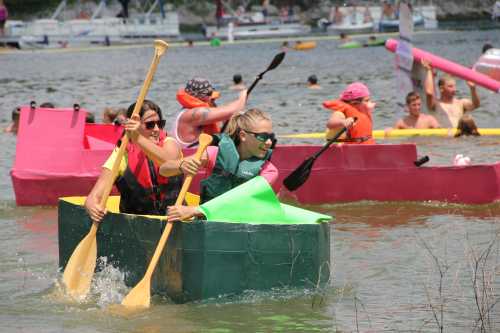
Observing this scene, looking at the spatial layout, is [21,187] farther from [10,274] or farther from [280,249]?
[280,249]

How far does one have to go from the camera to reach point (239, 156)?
25.3 feet

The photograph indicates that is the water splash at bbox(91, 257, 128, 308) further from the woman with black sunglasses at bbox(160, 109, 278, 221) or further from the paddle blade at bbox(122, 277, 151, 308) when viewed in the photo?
the woman with black sunglasses at bbox(160, 109, 278, 221)

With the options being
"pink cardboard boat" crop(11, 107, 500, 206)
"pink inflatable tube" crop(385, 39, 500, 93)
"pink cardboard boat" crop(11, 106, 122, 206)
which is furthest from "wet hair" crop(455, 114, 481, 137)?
"pink cardboard boat" crop(11, 106, 122, 206)

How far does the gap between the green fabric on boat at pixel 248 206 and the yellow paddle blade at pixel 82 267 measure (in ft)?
2.97

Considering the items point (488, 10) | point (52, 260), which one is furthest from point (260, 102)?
point (488, 10)

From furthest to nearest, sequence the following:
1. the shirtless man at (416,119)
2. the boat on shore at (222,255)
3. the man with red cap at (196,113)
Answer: the shirtless man at (416,119), the man with red cap at (196,113), the boat on shore at (222,255)

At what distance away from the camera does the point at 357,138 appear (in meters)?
12.3

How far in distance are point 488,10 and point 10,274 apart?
280 ft

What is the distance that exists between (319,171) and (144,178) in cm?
431

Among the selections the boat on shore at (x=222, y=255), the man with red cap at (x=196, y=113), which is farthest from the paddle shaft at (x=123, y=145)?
the man with red cap at (x=196, y=113)

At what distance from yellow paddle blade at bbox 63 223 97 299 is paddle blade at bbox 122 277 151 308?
16.5 inches

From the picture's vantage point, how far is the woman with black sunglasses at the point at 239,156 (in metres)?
7.60

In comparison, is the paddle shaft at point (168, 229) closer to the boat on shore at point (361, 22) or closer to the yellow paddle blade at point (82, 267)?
the yellow paddle blade at point (82, 267)

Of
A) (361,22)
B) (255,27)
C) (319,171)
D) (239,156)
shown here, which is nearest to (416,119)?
(319,171)
